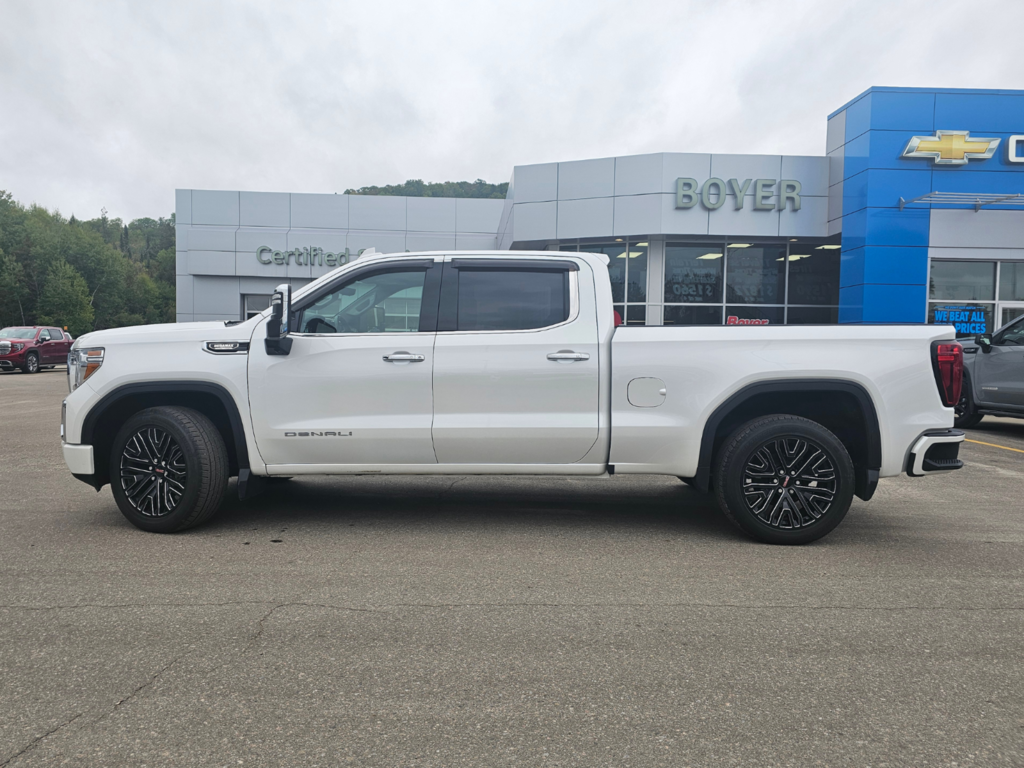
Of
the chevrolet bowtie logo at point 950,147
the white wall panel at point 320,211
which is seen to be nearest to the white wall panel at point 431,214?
the white wall panel at point 320,211

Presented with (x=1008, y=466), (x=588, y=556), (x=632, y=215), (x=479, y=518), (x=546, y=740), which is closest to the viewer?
(x=546, y=740)

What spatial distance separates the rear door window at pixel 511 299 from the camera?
202 inches

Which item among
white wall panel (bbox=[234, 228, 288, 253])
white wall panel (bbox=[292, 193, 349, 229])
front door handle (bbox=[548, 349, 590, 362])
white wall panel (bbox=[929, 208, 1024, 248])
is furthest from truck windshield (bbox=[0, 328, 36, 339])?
white wall panel (bbox=[929, 208, 1024, 248])

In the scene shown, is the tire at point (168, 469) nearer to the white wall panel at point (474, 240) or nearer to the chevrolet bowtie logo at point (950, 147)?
the chevrolet bowtie logo at point (950, 147)

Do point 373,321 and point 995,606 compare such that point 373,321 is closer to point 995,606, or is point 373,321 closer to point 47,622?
point 47,622

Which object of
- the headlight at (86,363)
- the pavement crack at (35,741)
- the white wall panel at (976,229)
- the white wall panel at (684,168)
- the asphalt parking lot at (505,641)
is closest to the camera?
the pavement crack at (35,741)

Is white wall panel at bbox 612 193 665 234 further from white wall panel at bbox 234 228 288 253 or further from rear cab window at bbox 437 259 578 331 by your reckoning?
white wall panel at bbox 234 228 288 253

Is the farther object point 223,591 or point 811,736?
point 223,591

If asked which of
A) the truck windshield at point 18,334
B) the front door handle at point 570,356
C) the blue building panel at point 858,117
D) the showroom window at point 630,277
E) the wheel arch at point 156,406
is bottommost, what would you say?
the wheel arch at point 156,406

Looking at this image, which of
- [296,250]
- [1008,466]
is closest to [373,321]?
[1008,466]

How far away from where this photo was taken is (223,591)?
390cm

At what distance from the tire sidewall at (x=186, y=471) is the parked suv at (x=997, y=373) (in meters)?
10.7

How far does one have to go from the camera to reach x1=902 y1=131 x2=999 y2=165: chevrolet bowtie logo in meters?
20.0

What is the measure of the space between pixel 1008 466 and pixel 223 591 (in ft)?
27.7
